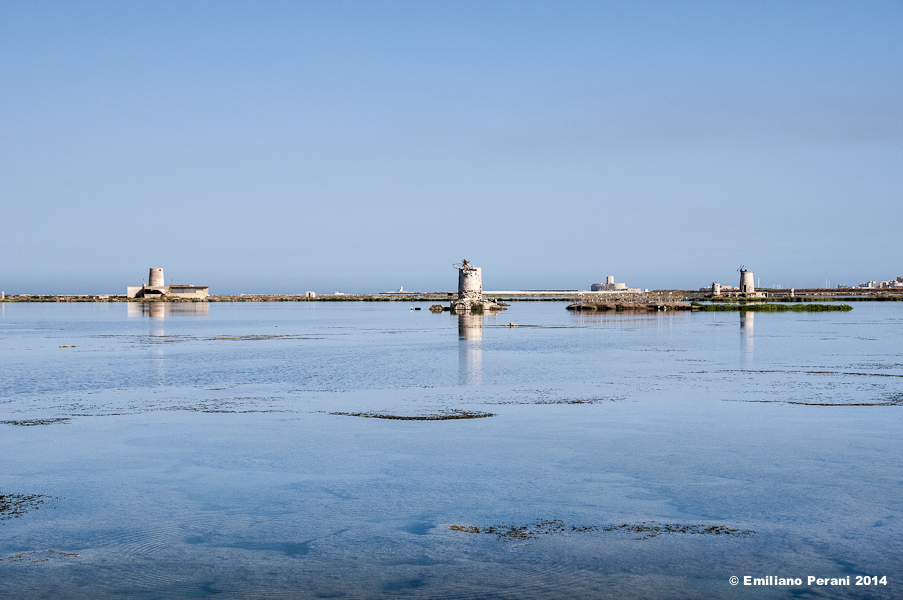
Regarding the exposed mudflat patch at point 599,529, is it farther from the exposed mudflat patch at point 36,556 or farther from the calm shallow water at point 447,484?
the exposed mudflat patch at point 36,556

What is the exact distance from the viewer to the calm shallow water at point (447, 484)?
5812mm

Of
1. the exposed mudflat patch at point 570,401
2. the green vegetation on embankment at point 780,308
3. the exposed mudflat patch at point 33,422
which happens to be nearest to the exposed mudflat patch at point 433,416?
the exposed mudflat patch at point 570,401

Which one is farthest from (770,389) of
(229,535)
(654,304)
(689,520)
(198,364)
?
(654,304)

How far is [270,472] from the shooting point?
901 centimetres

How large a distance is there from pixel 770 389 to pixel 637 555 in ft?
36.3

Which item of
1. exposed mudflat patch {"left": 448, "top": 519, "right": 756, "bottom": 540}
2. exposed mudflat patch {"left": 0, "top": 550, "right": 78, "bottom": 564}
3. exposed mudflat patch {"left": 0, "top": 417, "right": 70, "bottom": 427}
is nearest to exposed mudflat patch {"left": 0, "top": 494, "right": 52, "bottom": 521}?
exposed mudflat patch {"left": 0, "top": 550, "right": 78, "bottom": 564}

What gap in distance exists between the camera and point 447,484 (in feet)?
27.6

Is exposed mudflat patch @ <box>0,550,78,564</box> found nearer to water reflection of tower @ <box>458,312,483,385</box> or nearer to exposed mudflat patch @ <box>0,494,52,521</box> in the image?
exposed mudflat patch @ <box>0,494,52,521</box>

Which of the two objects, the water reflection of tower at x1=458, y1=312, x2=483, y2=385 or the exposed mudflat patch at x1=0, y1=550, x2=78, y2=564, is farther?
the water reflection of tower at x1=458, y1=312, x2=483, y2=385

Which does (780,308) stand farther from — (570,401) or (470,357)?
(570,401)

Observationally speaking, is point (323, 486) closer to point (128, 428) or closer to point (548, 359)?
point (128, 428)

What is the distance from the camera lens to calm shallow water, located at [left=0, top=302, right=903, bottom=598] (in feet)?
19.1

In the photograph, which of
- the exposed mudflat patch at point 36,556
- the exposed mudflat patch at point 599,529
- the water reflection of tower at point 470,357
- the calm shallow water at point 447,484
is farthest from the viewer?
the water reflection of tower at point 470,357

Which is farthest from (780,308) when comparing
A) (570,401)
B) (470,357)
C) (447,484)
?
(447,484)
